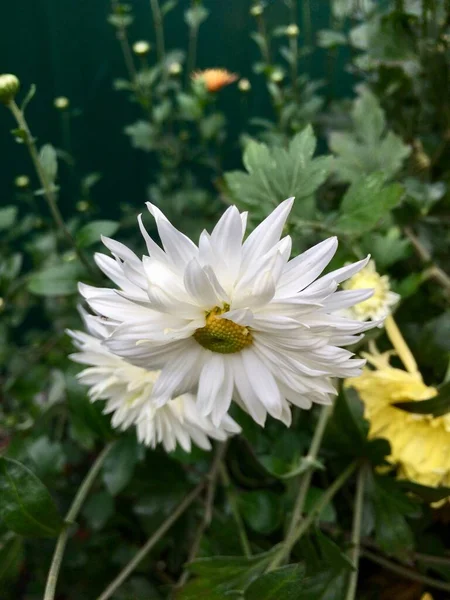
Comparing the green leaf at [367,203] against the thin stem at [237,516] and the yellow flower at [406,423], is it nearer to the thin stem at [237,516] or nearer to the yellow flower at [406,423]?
the yellow flower at [406,423]

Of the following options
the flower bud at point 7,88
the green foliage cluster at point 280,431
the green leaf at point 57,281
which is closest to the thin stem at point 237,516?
the green foliage cluster at point 280,431

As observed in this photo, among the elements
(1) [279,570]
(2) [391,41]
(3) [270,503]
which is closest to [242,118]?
(2) [391,41]

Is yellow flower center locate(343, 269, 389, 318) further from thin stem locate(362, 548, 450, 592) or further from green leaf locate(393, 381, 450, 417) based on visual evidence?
thin stem locate(362, 548, 450, 592)

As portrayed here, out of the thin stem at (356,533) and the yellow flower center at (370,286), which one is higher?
the yellow flower center at (370,286)

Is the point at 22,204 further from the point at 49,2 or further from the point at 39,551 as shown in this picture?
the point at 39,551

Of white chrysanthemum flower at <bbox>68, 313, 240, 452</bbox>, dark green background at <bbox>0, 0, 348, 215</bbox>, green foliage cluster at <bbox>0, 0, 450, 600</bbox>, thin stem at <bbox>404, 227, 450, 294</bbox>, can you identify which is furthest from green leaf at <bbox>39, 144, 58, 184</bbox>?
dark green background at <bbox>0, 0, 348, 215</bbox>

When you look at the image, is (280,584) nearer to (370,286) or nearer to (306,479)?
(306,479)

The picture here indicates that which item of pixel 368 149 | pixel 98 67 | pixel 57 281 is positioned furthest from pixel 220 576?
pixel 98 67
